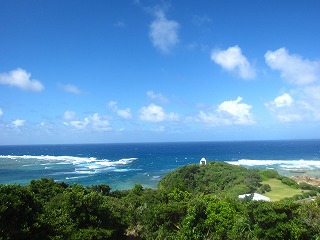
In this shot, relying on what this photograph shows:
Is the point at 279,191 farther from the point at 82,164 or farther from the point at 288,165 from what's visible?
the point at 82,164

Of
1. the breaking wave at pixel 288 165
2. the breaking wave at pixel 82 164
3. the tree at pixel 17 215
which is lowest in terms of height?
the breaking wave at pixel 288 165

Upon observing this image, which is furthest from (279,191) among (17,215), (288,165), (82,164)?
(82,164)

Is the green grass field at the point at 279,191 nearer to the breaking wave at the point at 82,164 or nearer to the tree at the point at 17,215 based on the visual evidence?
the tree at the point at 17,215

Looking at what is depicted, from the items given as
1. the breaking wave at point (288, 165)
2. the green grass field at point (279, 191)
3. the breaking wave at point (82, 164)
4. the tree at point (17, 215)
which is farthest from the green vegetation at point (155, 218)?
the breaking wave at point (288, 165)

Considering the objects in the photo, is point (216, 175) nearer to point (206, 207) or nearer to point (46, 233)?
point (206, 207)

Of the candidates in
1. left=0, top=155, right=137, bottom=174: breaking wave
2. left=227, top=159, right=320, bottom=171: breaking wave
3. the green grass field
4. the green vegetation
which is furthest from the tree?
left=227, top=159, right=320, bottom=171: breaking wave

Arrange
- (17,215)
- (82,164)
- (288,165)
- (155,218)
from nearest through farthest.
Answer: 1. (17,215)
2. (155,218)
3. (288,165)
4. (82,164)

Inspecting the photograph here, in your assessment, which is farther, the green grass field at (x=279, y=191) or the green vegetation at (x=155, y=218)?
the green grass field at (x=279, y=191)

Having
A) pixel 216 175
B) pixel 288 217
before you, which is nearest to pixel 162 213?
pixel 288 217

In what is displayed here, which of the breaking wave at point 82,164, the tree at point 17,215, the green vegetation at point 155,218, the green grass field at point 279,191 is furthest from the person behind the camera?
the breaking wave at point 82,164
